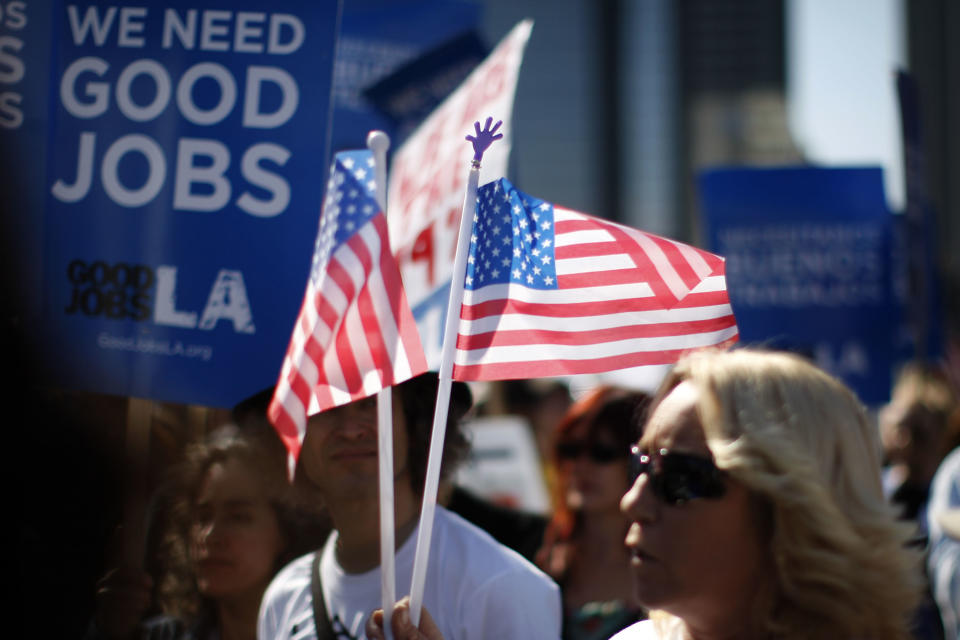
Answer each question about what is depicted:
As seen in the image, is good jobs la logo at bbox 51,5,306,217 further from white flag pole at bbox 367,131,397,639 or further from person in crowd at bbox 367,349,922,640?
person in crowd at bbox 367,349,922,640

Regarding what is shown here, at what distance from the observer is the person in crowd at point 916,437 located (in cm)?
487

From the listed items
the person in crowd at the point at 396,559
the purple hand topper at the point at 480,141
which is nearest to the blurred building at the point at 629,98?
the person in crowd at the point at 396,559

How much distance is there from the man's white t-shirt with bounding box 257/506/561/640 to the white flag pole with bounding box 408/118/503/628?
20 centimetres

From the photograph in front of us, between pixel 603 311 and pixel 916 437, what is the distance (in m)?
3.54

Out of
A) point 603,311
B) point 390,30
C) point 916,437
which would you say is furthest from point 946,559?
point 390,30

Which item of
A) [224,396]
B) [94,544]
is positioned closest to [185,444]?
[224,396]

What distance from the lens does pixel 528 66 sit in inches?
3086

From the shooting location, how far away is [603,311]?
212cm

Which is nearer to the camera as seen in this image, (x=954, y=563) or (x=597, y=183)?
(x=954, y=563)

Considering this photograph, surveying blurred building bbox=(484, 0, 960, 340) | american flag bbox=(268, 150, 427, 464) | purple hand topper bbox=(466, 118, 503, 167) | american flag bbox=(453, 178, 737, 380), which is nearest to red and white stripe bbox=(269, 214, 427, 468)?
american flag bbox=(268, 150, 427, 464)

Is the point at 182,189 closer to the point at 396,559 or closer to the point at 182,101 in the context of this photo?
the point at 182,101

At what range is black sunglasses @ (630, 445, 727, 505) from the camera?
171 centimetres

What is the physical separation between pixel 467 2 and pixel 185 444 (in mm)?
3612

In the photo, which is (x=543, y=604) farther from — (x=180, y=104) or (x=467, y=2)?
(x=467, y=2)
